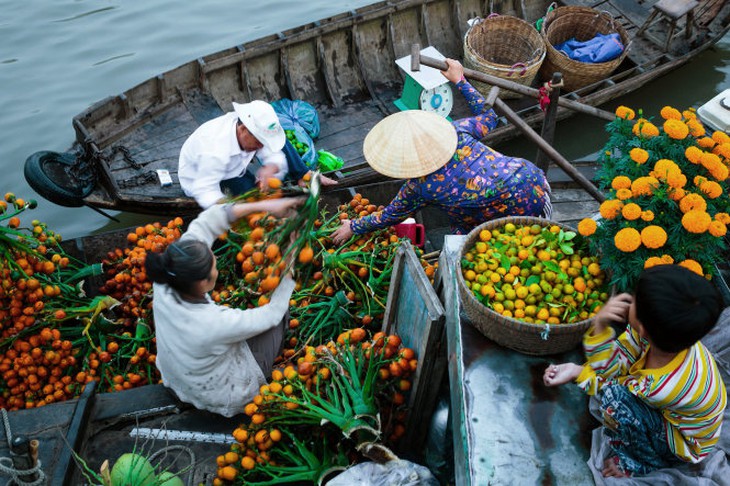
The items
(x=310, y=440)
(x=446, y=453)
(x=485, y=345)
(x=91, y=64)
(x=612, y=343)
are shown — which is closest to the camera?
(x=612, y=343)

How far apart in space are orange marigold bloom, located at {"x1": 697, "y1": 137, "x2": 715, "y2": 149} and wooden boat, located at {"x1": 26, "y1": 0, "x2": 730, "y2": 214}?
78.9 inches

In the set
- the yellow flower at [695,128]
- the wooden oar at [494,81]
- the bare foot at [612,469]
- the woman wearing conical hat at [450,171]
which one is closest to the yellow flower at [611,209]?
the yellow flower at [695,128]

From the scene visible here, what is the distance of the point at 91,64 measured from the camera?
803 cm

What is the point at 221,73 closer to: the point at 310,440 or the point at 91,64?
the point at 91,64

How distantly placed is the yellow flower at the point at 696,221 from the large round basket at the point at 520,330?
0.50 meters

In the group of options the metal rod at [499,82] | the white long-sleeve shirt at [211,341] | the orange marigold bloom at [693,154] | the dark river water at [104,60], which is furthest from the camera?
the dark river water at [104,60]

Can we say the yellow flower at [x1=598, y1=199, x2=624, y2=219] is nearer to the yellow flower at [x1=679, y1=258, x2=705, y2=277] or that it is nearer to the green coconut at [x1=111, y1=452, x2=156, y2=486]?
the yellow flower at [x1=679, y1=258, x2=705, y2=277]

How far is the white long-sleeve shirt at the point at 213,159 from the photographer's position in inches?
154

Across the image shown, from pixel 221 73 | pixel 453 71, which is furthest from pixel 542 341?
pixel 221 73

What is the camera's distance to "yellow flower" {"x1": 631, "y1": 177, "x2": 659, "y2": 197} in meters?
2.26

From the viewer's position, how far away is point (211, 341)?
2.48m

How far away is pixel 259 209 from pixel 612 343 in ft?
5.07

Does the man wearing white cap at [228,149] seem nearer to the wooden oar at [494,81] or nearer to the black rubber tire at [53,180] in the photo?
the wooden oar at [494,81]

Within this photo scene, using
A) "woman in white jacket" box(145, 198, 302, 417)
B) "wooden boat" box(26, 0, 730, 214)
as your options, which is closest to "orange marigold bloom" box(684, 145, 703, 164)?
"woman in white jacket" box(145, 198, 302, 417)
